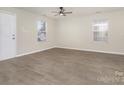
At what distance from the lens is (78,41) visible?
760cm

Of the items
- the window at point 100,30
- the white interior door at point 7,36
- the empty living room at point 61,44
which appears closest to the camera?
the empty living room at point 61,44

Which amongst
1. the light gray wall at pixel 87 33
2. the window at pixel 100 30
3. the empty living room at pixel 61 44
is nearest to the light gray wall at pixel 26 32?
the empty living room at pixel 61 44

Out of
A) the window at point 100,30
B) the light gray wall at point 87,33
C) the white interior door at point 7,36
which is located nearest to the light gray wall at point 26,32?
the white interior door at point 7,36

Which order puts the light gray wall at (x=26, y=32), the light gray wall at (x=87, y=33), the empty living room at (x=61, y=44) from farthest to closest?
the light gray wall at (x=87, y=33) → the light gray wall at (x=26, y=32) → the empty living room at (x=61, y=44)

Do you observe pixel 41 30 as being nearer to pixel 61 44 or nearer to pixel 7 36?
pixel 61 44

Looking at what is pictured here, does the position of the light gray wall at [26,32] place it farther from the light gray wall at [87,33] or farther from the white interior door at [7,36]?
the light gray wall at [87,33]

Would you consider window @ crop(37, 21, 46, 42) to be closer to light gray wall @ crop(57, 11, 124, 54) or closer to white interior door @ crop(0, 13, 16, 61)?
light gray wall @ crop(57, 11, 124, 54)

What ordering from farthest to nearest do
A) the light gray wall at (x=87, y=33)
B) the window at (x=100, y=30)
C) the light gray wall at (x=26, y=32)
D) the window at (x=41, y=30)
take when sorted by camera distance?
the window at (x=41, y=30) < the window at (x=100, y=30) < the light gray wall at (x=87, y=33) < the light gray wall at (x=26, y=32)

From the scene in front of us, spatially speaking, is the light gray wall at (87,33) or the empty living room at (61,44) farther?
the light gray wall at (87,33)

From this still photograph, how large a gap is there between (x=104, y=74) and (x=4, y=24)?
4226 mm

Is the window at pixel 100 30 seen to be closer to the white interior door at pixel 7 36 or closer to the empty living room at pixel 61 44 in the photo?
Answer: the empty living room at pixel 61 44

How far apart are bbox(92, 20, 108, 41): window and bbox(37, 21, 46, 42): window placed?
10.7 ft

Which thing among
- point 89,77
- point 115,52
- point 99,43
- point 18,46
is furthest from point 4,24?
point 115,52

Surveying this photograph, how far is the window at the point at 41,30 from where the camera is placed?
6734mm
